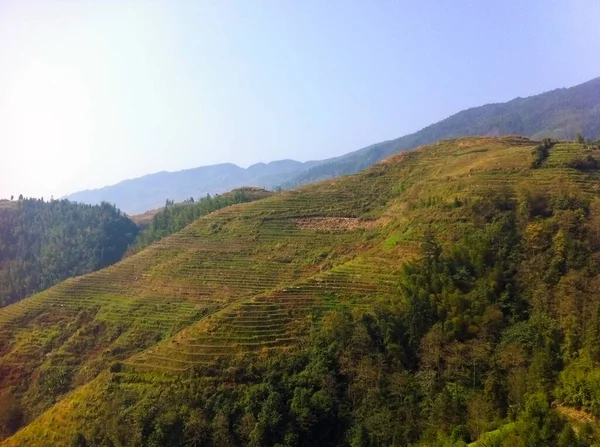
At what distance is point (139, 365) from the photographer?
3450cm

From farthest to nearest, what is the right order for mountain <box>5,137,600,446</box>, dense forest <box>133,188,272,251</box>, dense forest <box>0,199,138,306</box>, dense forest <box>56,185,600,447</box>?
dense forest <box>133,188,272,251</box> → dense forest <box>0,199,138,306</box> → mountain <box>5,137,600,446</box> → dense forest <box>56,185,600,447</box>

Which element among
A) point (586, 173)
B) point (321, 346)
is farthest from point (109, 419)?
point (586, 173)

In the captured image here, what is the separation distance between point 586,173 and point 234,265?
1393 inches

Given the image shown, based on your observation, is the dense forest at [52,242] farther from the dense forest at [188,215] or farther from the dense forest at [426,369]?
the dense forest at [426,369]

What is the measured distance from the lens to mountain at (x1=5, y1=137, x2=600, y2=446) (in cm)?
2689

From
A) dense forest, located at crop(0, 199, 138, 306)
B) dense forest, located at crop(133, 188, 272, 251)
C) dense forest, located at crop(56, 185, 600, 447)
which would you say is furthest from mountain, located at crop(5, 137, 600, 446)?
dense forest, located at crop(0, 199, 138, 306)

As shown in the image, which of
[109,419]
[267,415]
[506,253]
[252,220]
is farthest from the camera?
[252,220]

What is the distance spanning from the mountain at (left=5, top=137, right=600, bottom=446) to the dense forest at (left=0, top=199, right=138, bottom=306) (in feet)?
126

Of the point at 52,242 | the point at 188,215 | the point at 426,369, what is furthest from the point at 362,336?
the point at 52,242

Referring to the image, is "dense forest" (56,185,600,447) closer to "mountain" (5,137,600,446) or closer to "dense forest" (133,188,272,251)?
"mountain" (5,137,600,446)

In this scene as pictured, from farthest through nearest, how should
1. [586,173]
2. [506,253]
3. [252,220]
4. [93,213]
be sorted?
[93,213]
[252,220]
[586,173]
[506,253]

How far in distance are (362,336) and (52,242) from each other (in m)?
90.4

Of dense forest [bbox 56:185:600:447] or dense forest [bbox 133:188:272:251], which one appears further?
dense forest [bbox 133:188:272:251]

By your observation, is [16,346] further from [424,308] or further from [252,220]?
[424,308]
